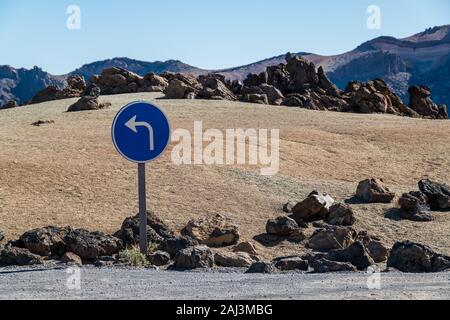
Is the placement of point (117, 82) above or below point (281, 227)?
above

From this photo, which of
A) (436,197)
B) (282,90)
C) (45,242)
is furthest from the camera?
(282,90)

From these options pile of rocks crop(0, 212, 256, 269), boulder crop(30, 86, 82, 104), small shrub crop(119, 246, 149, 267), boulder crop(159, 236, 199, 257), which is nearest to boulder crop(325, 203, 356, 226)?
pile of rocks crop(0, 212, 256, 269)

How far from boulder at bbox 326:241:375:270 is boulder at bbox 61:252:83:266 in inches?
169

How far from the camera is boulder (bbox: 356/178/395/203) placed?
21422 mm

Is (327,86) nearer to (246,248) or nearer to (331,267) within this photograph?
(246,248)

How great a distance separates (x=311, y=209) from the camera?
19.3 metres

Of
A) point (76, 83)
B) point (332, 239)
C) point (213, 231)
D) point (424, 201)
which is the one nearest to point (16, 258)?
point (213, 231)

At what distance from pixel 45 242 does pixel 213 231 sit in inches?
153

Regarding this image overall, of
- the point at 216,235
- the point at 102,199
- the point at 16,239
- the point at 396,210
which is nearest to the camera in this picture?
the point at 16,239

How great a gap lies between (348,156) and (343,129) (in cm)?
819

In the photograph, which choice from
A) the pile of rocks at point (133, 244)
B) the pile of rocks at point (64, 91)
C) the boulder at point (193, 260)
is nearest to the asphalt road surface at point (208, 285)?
the boulder at point (193, 260)

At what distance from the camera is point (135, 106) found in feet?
39.3
